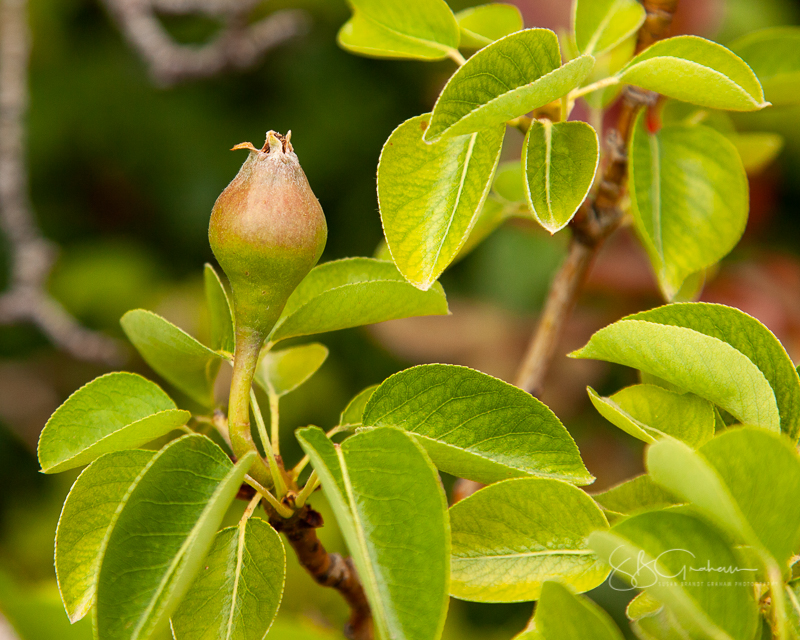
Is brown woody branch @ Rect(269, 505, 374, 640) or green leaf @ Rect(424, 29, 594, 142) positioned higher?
green leaf @ Rect(424, 29, 594, 142)

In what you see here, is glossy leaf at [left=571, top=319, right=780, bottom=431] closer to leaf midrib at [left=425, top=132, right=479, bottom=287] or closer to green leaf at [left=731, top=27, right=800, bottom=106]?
leaf midrib at [left=425, top=132, right=479, bottom=287]

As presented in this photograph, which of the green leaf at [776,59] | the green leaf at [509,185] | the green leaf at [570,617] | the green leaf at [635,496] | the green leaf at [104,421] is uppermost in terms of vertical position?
the green leaf at [776,59]

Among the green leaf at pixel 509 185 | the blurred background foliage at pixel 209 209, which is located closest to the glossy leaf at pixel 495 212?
the green leaf at pixel 509 185

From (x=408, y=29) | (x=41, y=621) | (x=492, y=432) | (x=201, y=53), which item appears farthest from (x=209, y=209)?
(x=492, y=432)

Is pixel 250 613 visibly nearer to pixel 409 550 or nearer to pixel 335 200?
pixel 409 550

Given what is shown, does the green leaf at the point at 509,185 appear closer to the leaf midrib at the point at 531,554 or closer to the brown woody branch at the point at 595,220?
the brown woody branch at the point at 595,220

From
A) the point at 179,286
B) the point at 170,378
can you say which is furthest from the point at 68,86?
the point at 170,378

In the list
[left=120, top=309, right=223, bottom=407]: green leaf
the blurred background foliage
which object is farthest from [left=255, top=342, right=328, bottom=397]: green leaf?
the blurred background foliage
